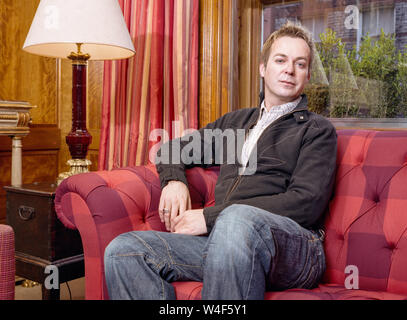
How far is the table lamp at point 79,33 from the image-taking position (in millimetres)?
1843

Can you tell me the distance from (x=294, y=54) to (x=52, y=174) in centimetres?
198

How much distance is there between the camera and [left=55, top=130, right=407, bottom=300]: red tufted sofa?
1312 mm

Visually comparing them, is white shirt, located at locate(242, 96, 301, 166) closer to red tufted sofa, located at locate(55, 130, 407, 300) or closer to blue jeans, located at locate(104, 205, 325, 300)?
red tufted sofa, located at locate(55, 130, 407, 300)

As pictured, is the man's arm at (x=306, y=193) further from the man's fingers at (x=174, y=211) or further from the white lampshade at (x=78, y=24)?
the white lampshade at (x=78, y=24)

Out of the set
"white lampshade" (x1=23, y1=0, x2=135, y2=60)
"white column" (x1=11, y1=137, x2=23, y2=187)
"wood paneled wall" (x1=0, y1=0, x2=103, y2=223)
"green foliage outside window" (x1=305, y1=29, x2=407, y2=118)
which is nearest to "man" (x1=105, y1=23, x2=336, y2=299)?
"green foliage outside window" (x1=305, y1=29, x2=407, y2=118)

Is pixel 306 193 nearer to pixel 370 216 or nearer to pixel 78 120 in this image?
pixel 370 216

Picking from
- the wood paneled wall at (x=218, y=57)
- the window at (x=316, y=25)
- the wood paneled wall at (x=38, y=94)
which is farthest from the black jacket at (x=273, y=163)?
the wood paneled wall at (x=38, y=94)

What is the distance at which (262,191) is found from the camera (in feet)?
4.64

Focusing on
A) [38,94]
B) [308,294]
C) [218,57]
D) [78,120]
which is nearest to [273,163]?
[308,294]

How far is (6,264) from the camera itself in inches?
49.9

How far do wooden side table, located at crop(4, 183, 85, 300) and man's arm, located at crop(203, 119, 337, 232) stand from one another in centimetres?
80

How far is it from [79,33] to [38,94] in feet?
3.62

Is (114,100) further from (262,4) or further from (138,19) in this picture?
(262,4)

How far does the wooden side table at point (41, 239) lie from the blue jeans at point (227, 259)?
2.22 feet
